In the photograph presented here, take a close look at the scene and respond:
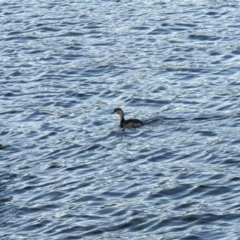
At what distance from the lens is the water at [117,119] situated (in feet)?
74.5

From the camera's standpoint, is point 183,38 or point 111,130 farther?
point 183,38

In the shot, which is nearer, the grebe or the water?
the water

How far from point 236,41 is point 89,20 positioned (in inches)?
239

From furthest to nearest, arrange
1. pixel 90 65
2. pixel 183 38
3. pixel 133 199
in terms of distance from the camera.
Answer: pixel 183 38
pixel 90 65
pixel 133 199

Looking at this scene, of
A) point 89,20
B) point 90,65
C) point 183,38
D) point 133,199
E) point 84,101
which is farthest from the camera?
point 89,20

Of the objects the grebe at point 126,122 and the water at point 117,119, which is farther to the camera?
the grebe at point 126,122

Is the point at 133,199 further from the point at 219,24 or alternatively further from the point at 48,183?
the point at 219,24

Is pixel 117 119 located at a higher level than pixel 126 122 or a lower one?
lower

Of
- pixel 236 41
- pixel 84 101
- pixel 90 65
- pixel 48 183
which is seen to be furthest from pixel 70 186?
pixel 236 41

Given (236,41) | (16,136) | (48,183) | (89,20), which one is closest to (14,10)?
(89,20)

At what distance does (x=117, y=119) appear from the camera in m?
29.3

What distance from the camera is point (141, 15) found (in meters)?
38.7

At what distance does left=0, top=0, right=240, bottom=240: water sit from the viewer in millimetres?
22719

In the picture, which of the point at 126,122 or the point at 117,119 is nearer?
the point at 126,122
